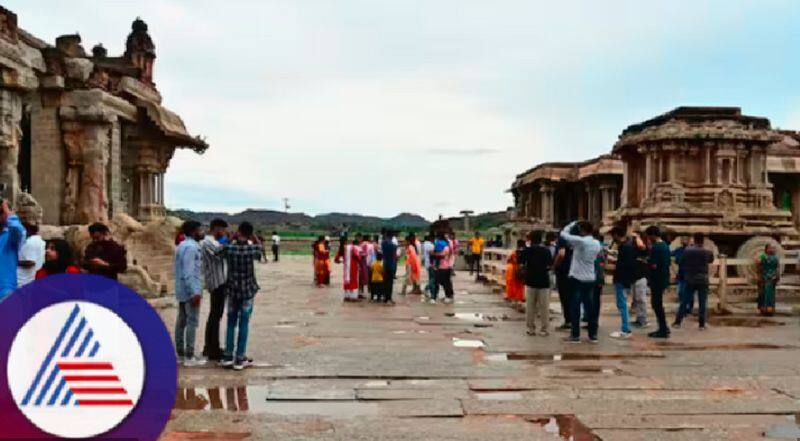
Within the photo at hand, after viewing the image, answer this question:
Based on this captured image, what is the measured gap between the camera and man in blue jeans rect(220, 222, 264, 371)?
339 inches

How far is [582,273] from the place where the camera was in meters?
10.9

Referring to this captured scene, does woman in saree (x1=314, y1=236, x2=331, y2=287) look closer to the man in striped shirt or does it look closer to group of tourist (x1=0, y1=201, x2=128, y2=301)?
the man in striped shirt

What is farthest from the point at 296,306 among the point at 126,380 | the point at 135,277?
the point at 126,380

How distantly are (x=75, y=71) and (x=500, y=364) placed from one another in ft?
48.0

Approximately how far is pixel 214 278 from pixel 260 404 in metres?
2.38

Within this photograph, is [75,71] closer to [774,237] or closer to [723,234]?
[723,234]

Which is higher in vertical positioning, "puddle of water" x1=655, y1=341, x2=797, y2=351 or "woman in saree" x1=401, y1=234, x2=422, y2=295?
"woman in saree" x1=401, y1=234, x2=422, y2=295

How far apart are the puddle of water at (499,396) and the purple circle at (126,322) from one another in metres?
4.37

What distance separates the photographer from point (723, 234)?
2423 centimetres

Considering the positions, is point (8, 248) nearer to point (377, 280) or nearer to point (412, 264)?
point (377, 280)

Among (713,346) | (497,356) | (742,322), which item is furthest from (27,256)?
(742,322)

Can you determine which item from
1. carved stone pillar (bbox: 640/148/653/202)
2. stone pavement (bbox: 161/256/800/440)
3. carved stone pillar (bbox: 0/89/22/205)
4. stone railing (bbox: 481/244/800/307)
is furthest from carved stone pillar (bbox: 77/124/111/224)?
carved stone pillar (bbox: 640/148/653/202)

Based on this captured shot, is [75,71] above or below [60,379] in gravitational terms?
above

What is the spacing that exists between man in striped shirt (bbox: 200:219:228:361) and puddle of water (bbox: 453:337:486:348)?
3262 millimetres
